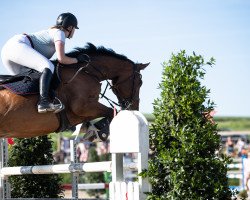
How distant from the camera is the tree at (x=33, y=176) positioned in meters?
6.48

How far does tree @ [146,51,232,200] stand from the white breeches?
1.91m

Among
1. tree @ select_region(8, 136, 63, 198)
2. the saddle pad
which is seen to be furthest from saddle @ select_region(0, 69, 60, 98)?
tree @ select_region(8, 136, 63, 198)

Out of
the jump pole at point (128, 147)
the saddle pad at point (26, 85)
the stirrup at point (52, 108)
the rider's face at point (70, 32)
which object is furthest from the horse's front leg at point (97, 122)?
the jump pole at point (128, 147)

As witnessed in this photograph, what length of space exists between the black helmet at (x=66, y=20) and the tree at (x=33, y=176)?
4.94 ft

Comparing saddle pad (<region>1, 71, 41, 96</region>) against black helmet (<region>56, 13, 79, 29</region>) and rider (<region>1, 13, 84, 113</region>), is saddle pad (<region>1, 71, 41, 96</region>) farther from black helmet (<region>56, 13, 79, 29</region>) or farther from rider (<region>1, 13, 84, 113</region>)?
black helmet (<region>56, 13, 79, 29</region>)

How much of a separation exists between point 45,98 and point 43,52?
0.58 metres

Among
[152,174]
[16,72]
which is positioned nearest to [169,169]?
[152,174]

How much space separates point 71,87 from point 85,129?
483mm

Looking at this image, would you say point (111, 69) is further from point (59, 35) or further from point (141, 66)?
point (59, 35)

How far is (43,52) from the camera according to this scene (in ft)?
18.5

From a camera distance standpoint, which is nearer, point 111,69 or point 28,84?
point 28,84

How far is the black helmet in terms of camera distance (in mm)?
5621

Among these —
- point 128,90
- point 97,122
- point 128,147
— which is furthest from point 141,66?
point 128,147

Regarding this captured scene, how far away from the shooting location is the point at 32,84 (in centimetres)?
541
